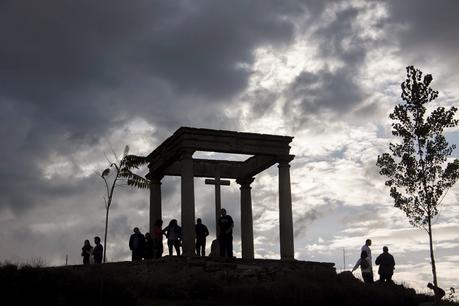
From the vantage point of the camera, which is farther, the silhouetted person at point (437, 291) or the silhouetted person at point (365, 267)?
the silhouetted person at point (365, 267)

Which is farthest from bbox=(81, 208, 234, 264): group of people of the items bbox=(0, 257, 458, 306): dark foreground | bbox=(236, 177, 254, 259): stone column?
bbox=(236, 177, 254, 259): stone column

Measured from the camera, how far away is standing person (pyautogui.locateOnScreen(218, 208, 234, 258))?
27.6 metres

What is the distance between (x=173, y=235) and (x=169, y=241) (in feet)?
0.99

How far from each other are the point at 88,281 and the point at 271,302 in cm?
532

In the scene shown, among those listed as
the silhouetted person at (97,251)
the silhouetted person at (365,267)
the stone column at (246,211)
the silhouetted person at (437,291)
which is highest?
the stone column at (246,211)

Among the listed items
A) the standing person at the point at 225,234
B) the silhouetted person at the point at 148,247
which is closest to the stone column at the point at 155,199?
the silhouetted person at the point at 148,247

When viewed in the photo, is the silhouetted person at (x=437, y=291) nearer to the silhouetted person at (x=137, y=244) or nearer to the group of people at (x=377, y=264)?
the group of people at (x=377, y=264)

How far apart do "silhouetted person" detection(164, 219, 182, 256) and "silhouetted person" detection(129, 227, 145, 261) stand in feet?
3.14

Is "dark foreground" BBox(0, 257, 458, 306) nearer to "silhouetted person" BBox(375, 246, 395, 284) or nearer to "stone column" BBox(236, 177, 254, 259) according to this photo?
"silhouetted person" BBox(375, 246, 395, 284)

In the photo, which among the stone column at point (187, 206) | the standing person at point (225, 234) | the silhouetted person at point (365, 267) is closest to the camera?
the silhouetted person at point (365, 267)

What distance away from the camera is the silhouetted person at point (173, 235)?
92.3ft

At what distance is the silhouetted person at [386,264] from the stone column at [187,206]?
655cm

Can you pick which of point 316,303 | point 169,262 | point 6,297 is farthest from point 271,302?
point 6,297

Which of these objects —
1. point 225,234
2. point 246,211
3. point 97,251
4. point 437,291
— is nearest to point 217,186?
point 246,211
